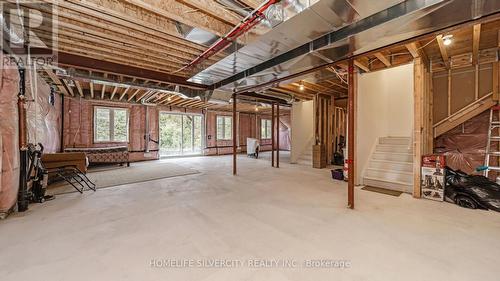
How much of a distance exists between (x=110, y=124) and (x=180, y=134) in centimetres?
290

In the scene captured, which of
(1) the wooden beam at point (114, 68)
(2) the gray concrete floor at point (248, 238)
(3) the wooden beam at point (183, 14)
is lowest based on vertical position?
(2) the gray concrete floor at point (248, 238)

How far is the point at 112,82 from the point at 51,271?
3.79 m

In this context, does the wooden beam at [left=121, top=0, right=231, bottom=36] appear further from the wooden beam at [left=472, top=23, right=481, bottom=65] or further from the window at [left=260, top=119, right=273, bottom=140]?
the window at [left=260, top=119, right=273, bottom=140]

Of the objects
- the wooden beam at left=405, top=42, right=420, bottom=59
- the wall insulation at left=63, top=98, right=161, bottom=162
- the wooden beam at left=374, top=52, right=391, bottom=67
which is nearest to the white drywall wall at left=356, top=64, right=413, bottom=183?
the wooden beam at left=374, top=52, right=391, bottom=67

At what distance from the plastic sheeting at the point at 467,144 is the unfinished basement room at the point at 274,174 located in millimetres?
26

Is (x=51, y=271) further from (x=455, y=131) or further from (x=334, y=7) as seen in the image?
(x=455, y=131)

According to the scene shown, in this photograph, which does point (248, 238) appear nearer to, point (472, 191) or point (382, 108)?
A: point (472, 191)

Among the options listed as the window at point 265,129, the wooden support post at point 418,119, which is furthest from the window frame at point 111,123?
the wooden support post at point 418,119

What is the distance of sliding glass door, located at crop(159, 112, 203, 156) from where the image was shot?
951 cm

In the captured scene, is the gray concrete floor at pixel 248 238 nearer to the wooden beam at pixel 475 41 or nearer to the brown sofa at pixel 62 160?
the brown sofa at pixel 62 160

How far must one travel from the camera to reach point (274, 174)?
5.52 metres

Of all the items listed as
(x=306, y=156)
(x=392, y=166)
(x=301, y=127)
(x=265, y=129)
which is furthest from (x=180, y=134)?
(x=392, y=166)

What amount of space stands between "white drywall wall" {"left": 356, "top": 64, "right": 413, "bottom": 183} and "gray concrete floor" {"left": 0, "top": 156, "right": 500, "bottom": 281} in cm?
143

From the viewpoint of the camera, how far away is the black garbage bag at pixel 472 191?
2878 mm
